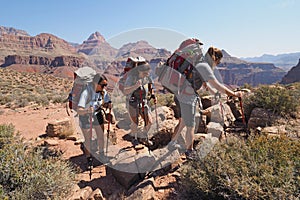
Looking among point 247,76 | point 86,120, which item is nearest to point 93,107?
point 86,120

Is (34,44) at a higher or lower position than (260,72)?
higher

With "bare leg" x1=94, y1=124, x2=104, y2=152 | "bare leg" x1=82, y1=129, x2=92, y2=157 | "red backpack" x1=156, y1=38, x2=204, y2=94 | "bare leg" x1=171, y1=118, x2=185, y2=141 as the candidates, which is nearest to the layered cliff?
"bare leg" x1=171, y1=118, x2=185, y2=141

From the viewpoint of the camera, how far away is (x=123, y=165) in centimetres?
377

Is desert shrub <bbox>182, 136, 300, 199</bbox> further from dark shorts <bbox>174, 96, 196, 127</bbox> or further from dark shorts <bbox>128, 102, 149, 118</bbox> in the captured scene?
dark shorts <bbox>128, 102, 149, 118</bbox>

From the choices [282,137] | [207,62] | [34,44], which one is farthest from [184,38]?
[34,44]

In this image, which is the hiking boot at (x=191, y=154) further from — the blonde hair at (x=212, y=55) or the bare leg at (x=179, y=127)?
the blonde hair at (x=212, y=55)

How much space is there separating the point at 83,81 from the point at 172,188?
244 centimetres

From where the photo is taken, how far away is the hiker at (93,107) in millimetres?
3770

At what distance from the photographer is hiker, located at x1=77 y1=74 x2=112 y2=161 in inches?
148

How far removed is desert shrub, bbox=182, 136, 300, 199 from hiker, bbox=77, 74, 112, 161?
2.04 metres

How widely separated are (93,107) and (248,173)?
2888 millimetres

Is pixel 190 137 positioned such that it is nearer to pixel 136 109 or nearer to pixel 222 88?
pixel 222 88

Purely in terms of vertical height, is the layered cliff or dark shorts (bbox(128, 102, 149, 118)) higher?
the layered cliff

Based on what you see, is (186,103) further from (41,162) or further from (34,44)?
(34,44)
